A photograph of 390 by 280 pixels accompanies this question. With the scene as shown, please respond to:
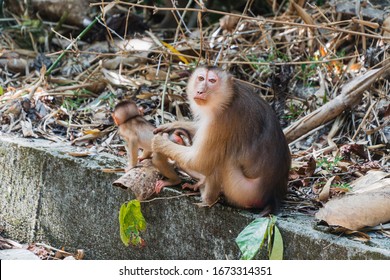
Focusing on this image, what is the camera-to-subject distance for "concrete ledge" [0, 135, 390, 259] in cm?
487

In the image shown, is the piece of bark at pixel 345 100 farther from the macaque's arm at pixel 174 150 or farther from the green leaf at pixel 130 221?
the green leaf at pixel 130 221

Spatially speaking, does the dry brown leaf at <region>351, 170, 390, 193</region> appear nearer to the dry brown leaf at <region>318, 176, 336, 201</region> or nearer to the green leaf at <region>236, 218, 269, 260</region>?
the dry brown leaf at <region>318, 176, 336, 201</region>

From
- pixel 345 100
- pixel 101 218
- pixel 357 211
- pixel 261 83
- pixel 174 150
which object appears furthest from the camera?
pixel 261 83

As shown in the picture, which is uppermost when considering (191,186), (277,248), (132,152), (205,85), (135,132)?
(205,85)

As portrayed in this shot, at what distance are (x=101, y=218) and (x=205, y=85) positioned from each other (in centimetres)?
156

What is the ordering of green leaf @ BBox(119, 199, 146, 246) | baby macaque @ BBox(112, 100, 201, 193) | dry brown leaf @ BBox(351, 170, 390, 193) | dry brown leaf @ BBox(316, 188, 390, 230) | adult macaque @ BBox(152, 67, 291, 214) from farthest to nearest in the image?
baby macaque @ BBox(112, 100, 201, 193) < green leaf @ BBox(119, 199, 146, 246) < dry brown leaf @ BBox(351, 170, 390, 193) < adult macaque @ BBox(152, 67, 291, 214) < dry brown leaf @ BBox(316, 188, 390, 230)

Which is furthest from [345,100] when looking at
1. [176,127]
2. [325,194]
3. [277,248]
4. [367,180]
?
[277,248]

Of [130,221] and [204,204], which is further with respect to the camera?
[130,221]

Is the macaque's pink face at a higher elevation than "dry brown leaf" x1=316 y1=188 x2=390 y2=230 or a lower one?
higher

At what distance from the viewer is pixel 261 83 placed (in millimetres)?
7512

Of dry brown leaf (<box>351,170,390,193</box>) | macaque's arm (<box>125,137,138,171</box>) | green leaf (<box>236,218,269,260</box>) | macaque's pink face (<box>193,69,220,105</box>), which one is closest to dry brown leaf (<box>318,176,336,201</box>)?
dry brown leaf (<box>351,170,390,193</box>)

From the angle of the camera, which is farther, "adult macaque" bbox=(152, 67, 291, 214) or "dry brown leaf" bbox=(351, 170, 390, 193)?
"dry brown leaf" bbox=(351, 170, 390, 193)

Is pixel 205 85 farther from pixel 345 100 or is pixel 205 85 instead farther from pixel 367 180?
pixel 345 100

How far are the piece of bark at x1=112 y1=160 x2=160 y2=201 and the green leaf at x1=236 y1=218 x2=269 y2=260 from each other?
988 mm
